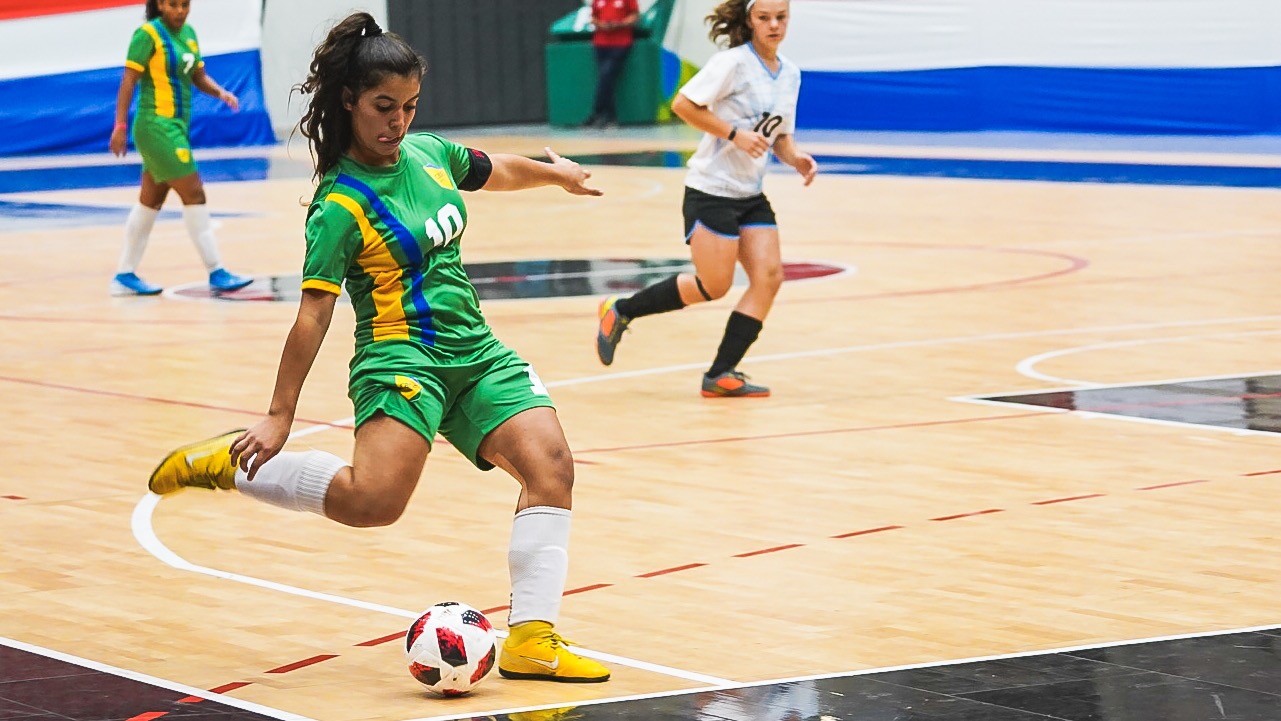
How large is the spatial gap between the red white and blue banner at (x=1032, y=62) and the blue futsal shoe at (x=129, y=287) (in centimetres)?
1485

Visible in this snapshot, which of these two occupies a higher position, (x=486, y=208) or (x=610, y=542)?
(x=610, y=542)

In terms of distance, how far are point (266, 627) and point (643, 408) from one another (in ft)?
11.7

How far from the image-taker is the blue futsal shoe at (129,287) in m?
12.8

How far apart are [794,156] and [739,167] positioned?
0.81 ft

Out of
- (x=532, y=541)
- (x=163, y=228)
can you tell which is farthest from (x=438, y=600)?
(x=163, y=228)

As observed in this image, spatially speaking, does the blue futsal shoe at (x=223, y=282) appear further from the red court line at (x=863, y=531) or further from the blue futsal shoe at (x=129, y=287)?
the red court line at (x=863, y=531)

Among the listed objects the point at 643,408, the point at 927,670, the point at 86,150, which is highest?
the point at 927,670

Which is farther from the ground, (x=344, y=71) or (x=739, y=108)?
(x=344, y=71)

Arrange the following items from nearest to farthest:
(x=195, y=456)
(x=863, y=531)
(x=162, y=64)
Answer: (x=195, y=456) → (x=863, y=531) → (x=162, y=64)

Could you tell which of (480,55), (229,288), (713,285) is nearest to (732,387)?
(713,285)

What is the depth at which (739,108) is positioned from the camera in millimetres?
8688

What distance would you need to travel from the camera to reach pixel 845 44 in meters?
27.6

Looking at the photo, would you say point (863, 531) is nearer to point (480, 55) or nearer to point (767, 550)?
point (767, 550)

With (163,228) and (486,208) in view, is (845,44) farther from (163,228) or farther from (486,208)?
(163,228)
